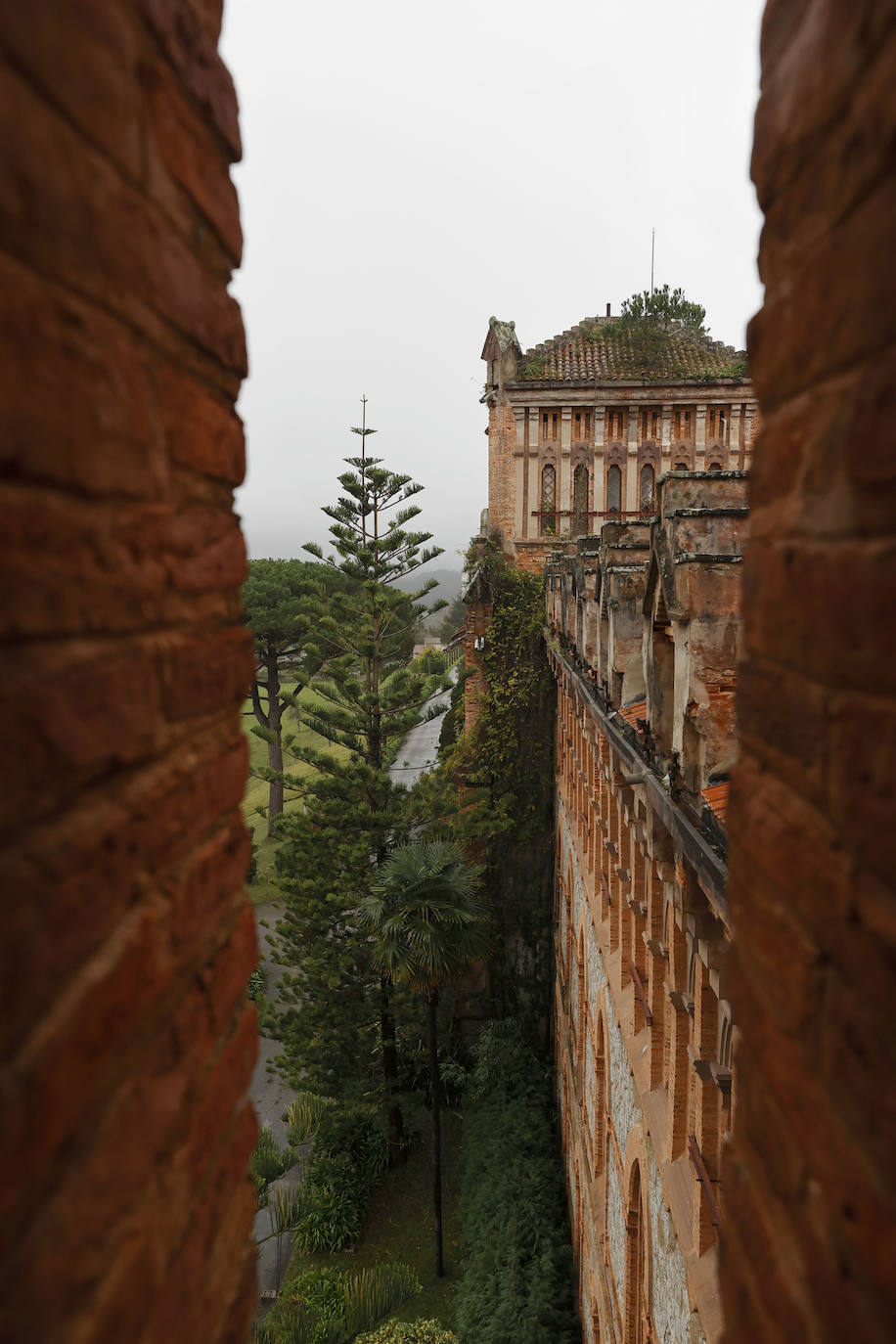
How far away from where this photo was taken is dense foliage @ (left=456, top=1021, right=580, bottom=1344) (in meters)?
10.1

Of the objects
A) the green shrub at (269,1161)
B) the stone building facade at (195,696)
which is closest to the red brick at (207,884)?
the stone building facade at (195,696)

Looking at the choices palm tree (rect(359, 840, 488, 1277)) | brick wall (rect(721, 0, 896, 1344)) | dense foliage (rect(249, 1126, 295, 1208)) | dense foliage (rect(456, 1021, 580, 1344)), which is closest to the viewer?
brick wall (rect(721, 0, 896, 1344))

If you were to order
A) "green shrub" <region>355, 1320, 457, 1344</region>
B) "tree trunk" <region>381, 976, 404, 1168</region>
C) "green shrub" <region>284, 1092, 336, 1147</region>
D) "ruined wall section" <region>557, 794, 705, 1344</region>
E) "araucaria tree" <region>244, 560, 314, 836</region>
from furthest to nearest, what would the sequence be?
"araucaria tree" <region>244, 560, 314, 836</region> < "green shrub" <region>284, 1092, 336, 1147</region> < "tree trunk" <region>381, 976, 404, 1168</region> < "green shrub" <region>355, 1320, 457, 1344</region> < "ruined wall section" <region>557, 794, 705, 1344</region>

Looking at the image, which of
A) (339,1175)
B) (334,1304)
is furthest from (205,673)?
(339,1175)

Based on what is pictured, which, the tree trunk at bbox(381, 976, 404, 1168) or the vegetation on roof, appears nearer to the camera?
the tree trunk at bbox(381, 976, 404, 1168)

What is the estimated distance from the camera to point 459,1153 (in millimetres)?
14188

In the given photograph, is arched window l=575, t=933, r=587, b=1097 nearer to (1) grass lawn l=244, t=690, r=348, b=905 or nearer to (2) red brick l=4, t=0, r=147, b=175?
(2) red brick l=4, t=0, r=147, b=175

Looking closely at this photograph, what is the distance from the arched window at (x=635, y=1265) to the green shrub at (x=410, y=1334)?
402 centimetres

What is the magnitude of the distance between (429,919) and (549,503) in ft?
35.7

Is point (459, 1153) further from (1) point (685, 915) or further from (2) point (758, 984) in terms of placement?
(2) point (758, 984)

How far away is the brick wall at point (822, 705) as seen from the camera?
0.99m

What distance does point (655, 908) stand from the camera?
6.05 m

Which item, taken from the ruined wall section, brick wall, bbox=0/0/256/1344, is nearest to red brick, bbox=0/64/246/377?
brick wall, bbox=0/0/256/1344

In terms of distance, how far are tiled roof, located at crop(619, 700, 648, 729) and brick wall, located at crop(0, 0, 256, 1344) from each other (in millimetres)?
4909
